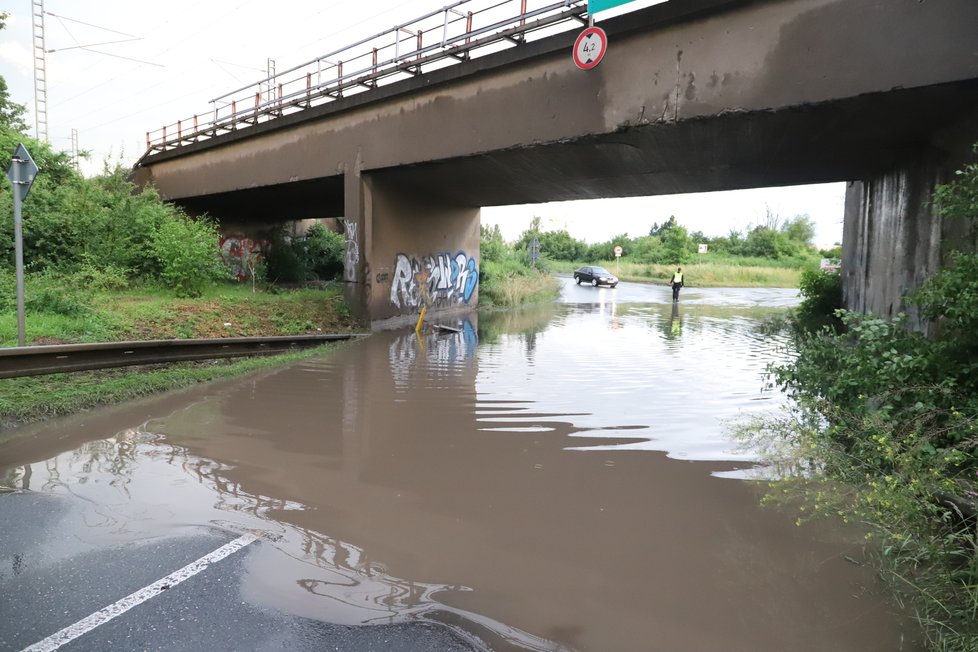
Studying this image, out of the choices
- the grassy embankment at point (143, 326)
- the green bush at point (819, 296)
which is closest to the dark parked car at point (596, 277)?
the green bush at point (819, 296)

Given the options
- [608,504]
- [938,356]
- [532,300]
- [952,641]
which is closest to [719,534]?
[608,504]

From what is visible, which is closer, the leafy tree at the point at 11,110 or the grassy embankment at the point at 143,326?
the grassy embankment at the point at 143,326

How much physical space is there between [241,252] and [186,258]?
958 centimetres

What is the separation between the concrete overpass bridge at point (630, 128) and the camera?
7828 mm

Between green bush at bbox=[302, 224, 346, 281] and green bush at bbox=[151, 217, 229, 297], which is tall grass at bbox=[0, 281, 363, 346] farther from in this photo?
green bush at bbox=[302, 224, 346, 281]

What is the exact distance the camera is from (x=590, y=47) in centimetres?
1001

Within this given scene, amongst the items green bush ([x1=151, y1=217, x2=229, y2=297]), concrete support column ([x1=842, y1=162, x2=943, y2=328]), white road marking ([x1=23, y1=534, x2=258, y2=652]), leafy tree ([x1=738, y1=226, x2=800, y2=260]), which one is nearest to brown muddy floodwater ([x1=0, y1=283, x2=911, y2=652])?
white road marking ([x1=23, y1=534, x2=258, y2=652])

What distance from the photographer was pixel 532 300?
86.6 feet

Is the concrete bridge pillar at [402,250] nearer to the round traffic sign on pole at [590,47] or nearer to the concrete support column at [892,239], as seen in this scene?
the round traffic sign on pole at [590,47]

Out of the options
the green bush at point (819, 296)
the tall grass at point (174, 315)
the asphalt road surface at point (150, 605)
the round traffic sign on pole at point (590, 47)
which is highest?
the round traffic sign on pole at point (590, 47)

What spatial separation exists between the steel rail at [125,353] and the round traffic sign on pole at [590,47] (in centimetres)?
780

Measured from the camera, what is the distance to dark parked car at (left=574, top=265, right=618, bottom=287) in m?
38.3

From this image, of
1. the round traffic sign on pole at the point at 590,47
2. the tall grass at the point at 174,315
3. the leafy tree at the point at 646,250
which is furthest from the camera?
the leafy tree at the point at 646,250

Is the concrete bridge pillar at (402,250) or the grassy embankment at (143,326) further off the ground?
the concrete bridge pillar at (402,250)
